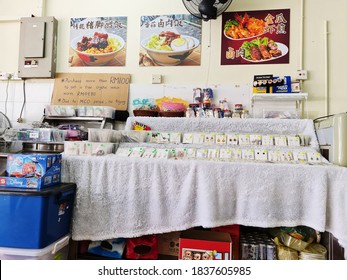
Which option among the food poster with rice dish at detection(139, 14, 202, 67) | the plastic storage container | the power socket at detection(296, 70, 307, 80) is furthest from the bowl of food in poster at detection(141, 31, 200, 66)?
the plastic storage container

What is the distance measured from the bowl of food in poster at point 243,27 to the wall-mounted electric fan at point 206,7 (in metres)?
0.19

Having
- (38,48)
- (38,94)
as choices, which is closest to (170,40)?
(38,48)

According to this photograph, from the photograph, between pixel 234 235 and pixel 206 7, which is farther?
pixel 206 7

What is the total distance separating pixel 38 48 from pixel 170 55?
1.46 meters

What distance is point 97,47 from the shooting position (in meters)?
2.58

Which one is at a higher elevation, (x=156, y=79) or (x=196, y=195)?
(x=156, y=79)

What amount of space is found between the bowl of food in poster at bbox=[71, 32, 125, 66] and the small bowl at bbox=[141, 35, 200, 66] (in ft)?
1.11

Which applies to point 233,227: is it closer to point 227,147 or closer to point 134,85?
point 227,147

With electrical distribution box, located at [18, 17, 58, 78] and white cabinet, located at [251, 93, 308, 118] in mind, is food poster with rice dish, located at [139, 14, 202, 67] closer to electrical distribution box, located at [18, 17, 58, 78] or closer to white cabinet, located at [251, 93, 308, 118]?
white cabinet, located at [251, 93, 308, 118]

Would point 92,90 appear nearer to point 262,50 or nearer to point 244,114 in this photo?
point 244,114

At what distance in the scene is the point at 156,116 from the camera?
90.0 inches

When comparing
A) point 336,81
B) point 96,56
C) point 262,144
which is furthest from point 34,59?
point 336,81

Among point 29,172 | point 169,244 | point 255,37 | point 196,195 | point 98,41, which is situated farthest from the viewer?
point 98,41

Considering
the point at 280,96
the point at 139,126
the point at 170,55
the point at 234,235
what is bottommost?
the point at 234,235
